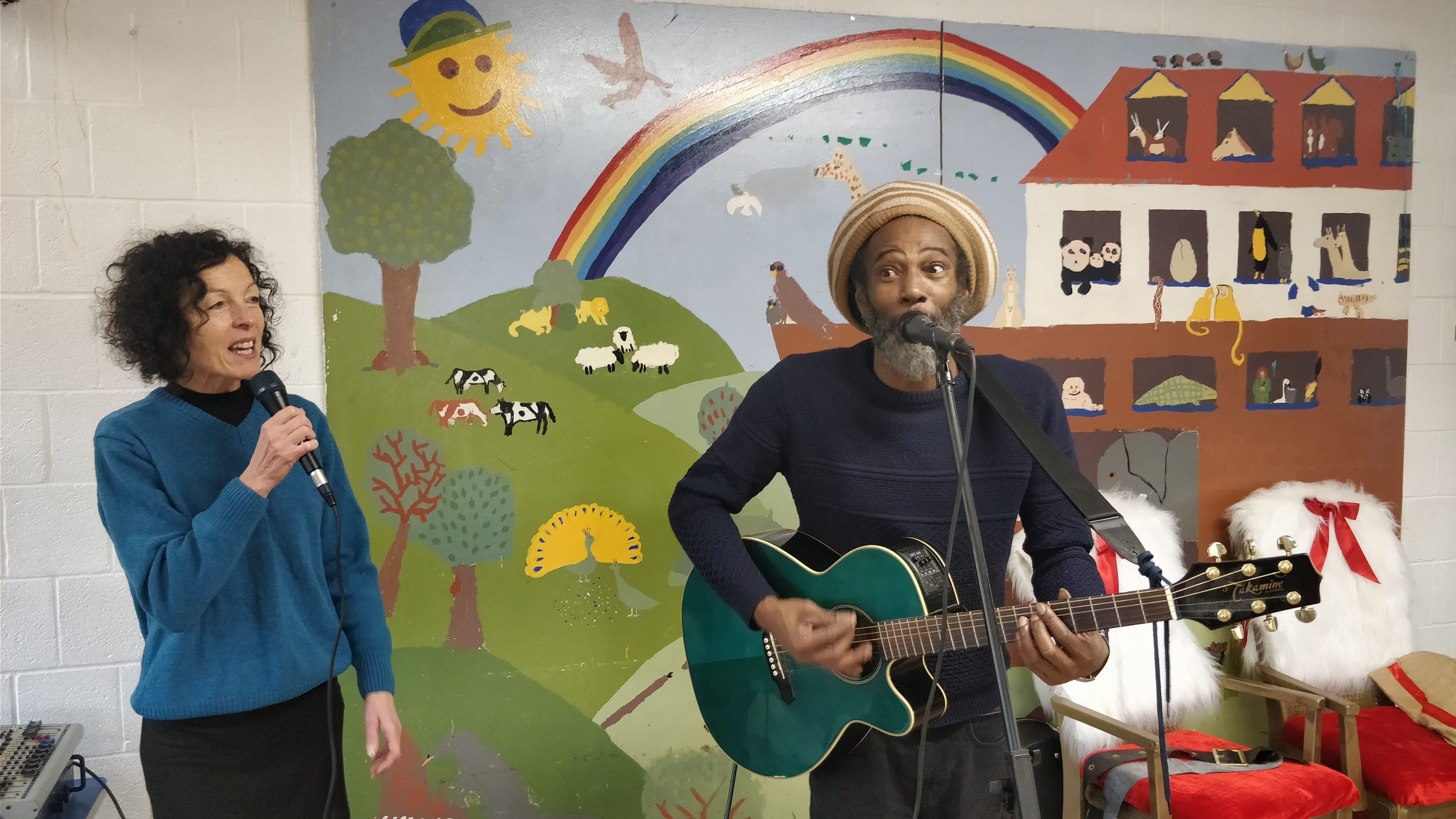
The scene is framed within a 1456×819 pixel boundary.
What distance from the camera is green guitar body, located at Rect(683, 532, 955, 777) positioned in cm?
160

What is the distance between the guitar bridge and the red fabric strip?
2.16 m

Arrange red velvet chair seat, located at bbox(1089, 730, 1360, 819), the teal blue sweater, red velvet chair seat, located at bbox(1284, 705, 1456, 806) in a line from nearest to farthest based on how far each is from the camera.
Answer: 1. the teal blue sweater
2. red velvet chair seat, located at bbox(1089, 730, 1360, 819)
3. red velvet chair seat, located at bbox(1284, 705, 1456, 806)

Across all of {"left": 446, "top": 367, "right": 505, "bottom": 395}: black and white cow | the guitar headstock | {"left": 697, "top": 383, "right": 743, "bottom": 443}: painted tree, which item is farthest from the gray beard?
{"left": 446, "top": 367, "right": 505, "bottom": 395}: black and white cow

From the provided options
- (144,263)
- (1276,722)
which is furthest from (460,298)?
(1276,722)

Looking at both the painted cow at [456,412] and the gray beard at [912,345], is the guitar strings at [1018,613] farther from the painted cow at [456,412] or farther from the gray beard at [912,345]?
the painted cow at [456,412]

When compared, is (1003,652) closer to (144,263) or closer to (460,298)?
(144,263)

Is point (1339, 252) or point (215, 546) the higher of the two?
point (1339, 252)

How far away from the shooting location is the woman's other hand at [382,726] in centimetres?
167

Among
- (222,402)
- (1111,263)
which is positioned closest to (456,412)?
(222,402)

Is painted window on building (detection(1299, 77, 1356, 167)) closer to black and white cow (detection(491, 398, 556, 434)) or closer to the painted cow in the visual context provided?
black and white cow (detection(491, 398, 556, 434))

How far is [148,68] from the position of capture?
221cm

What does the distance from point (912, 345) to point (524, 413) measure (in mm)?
1244

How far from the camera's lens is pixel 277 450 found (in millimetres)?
1393

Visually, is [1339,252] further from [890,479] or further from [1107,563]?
[890,479]
